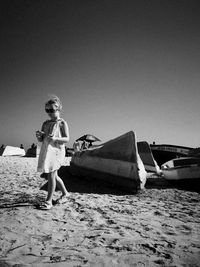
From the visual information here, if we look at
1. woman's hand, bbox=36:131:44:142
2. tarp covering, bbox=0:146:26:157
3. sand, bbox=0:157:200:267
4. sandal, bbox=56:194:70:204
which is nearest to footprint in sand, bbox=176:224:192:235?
sand, bbox=0:157:200:267

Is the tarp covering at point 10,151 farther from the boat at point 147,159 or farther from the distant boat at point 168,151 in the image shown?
the boat at point 147,159

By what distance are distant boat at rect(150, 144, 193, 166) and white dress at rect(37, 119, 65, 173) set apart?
1240 cm

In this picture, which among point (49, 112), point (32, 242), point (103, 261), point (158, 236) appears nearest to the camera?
point (103, 261)

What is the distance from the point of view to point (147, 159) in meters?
8.35

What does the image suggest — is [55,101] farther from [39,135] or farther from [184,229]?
[184,229]

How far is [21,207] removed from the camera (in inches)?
108

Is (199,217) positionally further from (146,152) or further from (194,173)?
(146,152)

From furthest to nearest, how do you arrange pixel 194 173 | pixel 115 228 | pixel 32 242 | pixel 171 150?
pixel 171 150
pixel 194 173
pixel 115 228
pixel 32 242

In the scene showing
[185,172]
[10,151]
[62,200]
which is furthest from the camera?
[10,151]

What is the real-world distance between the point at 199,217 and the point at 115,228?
1.50 metres

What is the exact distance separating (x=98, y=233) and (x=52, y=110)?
2.01 m

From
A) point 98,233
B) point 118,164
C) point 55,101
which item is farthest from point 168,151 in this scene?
point 98,233

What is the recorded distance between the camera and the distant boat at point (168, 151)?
13.3 meters

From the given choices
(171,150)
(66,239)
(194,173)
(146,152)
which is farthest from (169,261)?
(171,150)
